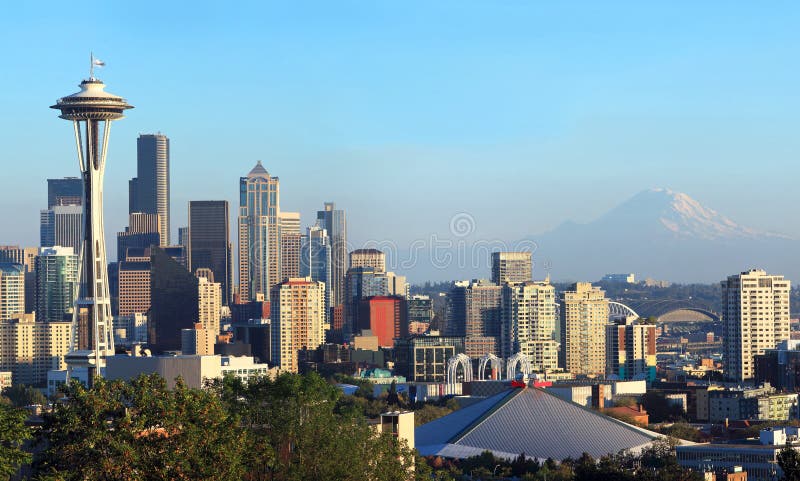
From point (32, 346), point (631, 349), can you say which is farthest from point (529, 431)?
point (32, 346)

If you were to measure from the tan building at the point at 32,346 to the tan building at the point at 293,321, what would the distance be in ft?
65.2

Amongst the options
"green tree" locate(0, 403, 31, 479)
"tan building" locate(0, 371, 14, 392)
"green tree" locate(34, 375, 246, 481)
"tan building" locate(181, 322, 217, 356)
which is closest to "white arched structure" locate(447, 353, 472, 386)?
"tan building" locate(181, 322, 217, 356)

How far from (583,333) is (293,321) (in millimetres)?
28925

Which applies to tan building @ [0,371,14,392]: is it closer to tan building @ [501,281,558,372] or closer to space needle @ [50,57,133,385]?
space needle @ [50,57,133,385]

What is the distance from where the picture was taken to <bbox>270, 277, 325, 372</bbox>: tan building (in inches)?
6850

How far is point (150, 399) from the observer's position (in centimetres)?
3684

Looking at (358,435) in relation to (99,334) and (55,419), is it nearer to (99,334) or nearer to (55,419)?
(55,419)

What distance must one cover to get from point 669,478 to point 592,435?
1048 inches

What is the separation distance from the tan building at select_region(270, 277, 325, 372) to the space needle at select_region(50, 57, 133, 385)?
146ft

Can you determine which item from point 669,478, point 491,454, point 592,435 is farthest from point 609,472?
point 592,435

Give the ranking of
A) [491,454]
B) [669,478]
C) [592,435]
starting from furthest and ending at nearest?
[592,435] → [491,454] → [669,478]

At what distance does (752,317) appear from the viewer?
16175 cm

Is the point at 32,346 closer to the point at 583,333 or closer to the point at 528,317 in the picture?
the point at 528,317

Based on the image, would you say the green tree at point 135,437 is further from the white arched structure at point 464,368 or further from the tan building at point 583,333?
the tan building at point 583,333
